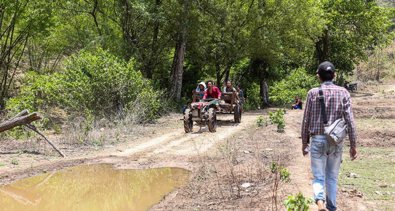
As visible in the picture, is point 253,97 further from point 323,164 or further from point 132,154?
point 323,164

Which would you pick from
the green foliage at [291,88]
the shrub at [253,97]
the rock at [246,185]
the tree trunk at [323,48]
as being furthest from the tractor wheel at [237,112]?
the tree trunk at [323,48]

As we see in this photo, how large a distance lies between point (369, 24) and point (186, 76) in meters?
17.0

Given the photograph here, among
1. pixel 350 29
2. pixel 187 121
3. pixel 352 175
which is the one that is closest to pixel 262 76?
pixel 350 29

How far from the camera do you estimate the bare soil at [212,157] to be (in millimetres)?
6906

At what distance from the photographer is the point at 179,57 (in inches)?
920

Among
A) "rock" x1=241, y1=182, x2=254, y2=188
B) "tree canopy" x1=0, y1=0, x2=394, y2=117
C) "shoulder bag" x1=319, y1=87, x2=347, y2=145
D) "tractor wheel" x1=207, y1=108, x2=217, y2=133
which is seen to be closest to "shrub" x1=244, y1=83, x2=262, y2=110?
"tree canopy" x1=0, y1=0, x2=394, y2=117

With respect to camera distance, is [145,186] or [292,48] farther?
[292,48]

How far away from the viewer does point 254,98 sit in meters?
31.4

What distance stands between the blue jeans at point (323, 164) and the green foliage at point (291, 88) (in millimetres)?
24301

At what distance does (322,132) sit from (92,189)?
5.06m

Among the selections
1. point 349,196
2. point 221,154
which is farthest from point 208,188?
point 221,154

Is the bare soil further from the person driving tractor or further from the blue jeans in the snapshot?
the person driving tractor

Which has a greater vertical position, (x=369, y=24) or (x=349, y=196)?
(x=369, y=24)

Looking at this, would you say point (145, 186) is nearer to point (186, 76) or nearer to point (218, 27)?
point (218, 27)
